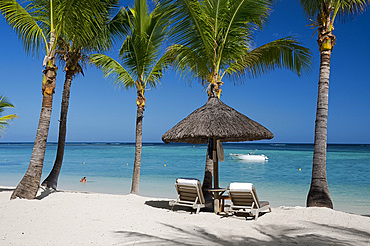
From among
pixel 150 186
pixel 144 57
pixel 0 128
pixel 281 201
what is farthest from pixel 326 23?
pixel 150 186

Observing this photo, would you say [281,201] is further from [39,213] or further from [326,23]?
[39,213]

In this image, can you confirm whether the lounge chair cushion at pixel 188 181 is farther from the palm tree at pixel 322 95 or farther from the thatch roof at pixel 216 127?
the palm tree at pixel 322 95

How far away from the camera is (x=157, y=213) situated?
22.0 feet

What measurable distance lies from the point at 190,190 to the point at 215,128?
1.36 meters

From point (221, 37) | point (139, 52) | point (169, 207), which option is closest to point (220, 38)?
point (221, 37)

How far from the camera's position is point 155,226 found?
5.48m

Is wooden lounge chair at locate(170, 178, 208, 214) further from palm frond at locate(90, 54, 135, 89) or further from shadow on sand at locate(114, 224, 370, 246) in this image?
palm frond at locate(90, 54, 135, 89)

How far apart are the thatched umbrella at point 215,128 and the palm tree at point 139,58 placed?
308 centimetres

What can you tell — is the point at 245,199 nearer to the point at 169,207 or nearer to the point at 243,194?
the point at 243,194

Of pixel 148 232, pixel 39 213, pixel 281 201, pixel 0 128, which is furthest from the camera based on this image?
pixel 281 201

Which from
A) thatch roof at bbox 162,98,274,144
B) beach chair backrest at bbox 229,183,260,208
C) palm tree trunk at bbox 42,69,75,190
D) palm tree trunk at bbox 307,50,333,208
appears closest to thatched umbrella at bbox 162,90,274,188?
thatch roof at bbox 162,98,274,144

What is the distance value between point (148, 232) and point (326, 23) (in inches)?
228

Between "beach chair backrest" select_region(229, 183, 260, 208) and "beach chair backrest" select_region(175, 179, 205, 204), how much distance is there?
0.67 m

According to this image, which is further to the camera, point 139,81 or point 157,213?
point 139,81
